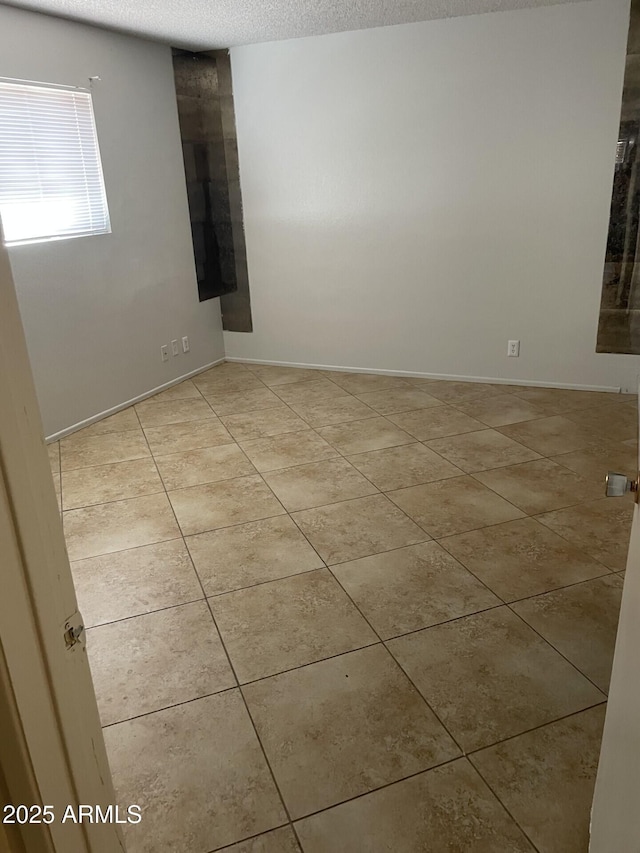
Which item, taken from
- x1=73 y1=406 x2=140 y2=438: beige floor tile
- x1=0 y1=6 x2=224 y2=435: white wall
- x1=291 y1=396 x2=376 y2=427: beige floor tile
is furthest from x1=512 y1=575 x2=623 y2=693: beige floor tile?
x1=0 y1=6 x2=224 y2=435: white wall

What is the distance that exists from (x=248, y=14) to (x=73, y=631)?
4064 mm

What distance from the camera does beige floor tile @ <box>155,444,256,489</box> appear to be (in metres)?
3.49

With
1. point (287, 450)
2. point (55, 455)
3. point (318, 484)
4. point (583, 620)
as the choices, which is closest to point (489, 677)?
point (583, 620)

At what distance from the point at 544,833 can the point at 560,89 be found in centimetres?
422

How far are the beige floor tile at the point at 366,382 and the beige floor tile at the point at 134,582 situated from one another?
8.00 ft

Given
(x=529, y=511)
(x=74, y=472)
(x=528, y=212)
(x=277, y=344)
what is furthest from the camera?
(x=277, y=344)

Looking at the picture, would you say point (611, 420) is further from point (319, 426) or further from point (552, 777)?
point (552, 777)

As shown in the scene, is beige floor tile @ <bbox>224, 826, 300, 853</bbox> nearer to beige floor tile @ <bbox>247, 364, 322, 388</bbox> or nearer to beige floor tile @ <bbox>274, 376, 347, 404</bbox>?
beige floor tile @ <bbox>274, 376, 347, 404</bbox>

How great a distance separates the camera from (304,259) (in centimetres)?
519

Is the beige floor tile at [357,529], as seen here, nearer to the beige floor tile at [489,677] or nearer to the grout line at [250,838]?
the beige floor tile at [489,677]

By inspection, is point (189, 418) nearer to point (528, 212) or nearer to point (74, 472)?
point (74, 472)

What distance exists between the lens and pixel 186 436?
414cm

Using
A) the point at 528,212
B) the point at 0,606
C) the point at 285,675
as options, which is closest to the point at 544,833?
the point at 285,675

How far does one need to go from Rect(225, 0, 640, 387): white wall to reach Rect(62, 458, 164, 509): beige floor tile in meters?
2.24
